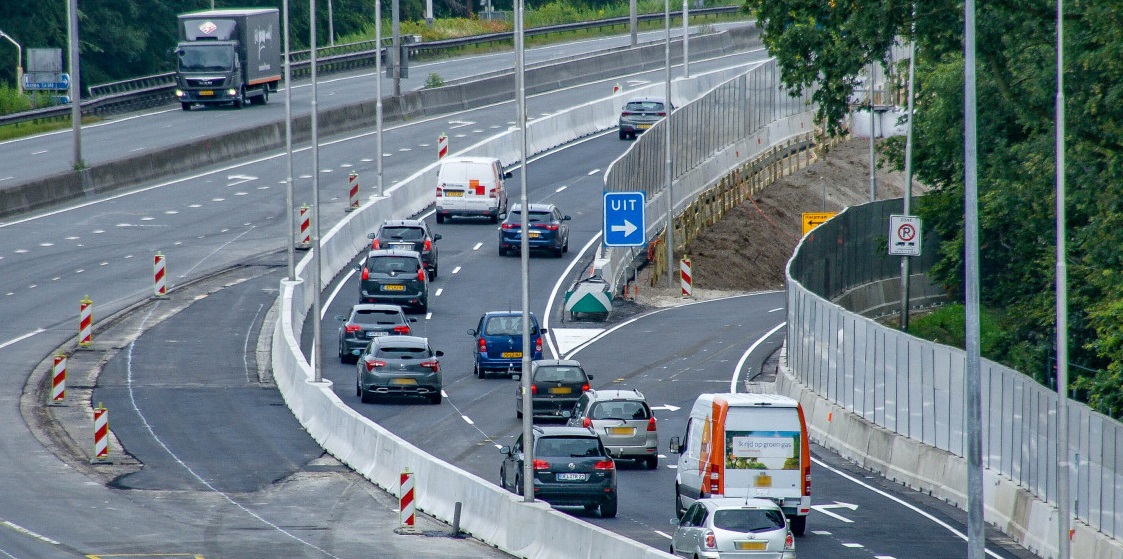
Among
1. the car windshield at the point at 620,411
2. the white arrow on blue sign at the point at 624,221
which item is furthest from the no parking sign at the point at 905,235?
the car windshield at the point at 620,411

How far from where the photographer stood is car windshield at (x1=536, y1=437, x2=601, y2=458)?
2617 cm

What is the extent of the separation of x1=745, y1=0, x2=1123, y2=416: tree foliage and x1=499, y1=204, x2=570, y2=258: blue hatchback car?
1554cm

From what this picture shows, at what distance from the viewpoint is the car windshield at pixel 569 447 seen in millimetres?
26172

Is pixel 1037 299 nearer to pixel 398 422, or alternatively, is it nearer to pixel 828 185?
pixel 398 422

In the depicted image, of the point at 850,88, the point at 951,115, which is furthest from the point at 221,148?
the point at 850,88

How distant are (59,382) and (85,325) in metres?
5.06

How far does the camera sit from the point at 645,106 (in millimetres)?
75688

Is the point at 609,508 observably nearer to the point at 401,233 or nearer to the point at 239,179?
the point at 401,233

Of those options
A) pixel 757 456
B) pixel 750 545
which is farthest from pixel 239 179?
pixel 750 545

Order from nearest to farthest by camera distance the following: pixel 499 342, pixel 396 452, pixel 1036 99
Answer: pixel 396 452, pixel 1036 99, pixel 499 342

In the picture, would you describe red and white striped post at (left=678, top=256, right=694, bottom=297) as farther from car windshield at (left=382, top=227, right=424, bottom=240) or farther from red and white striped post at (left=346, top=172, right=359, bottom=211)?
red and white striped post at (left=346, top=172, right=359, bottom=211)

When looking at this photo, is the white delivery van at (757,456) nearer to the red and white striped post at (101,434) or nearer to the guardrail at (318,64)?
the red and white striped post at (101,434)

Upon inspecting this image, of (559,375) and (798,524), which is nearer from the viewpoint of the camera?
(798,524)

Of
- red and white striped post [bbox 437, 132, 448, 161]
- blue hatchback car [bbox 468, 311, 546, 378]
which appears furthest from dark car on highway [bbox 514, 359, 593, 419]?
red and white striped post [bbox 437, 132, 448, 161]
